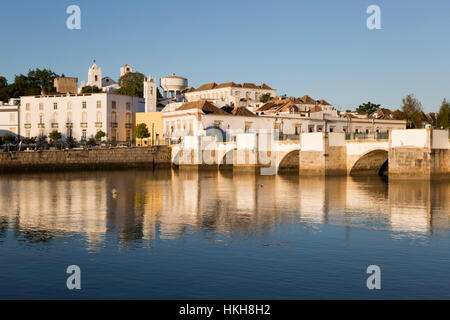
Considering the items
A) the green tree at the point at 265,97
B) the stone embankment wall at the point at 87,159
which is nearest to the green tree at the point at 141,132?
the stone embankment wall at the point at 87,159

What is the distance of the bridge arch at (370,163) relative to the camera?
173ft

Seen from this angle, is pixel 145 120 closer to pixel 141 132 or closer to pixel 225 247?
pixel 141 132

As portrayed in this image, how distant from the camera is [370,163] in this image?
5466 cm

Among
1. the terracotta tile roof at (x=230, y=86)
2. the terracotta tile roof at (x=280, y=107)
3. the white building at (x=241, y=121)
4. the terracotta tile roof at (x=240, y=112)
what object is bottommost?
the white building at (x=241, y=121)

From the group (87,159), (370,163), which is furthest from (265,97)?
(370,163)

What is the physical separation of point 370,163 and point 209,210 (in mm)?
31319

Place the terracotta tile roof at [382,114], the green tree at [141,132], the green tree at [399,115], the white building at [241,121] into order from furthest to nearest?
the green tree at [399,115]
the terracotta tile roof at [382,114]
the green tree at [141,132]
the white building at [241,121]

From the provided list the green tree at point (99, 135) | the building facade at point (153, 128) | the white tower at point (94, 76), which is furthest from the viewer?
the white tower at point (94, 76)

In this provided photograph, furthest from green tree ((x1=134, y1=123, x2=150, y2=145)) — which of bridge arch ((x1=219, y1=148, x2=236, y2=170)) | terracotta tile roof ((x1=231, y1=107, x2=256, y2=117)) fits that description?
bridge arch ((x1=219, y1=148, x2=236, y2=170))

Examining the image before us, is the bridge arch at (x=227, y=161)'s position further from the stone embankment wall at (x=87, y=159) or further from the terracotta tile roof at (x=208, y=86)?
the terracotta tile roof at (x=208, y=86)

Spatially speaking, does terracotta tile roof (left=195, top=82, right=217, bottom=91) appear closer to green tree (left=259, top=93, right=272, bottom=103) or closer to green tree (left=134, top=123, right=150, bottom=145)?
A: green tree (left=259, top=93, right=272, bottom=103)

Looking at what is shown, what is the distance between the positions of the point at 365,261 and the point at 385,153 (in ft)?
134

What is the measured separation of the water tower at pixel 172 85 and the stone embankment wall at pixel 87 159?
1987 inches
